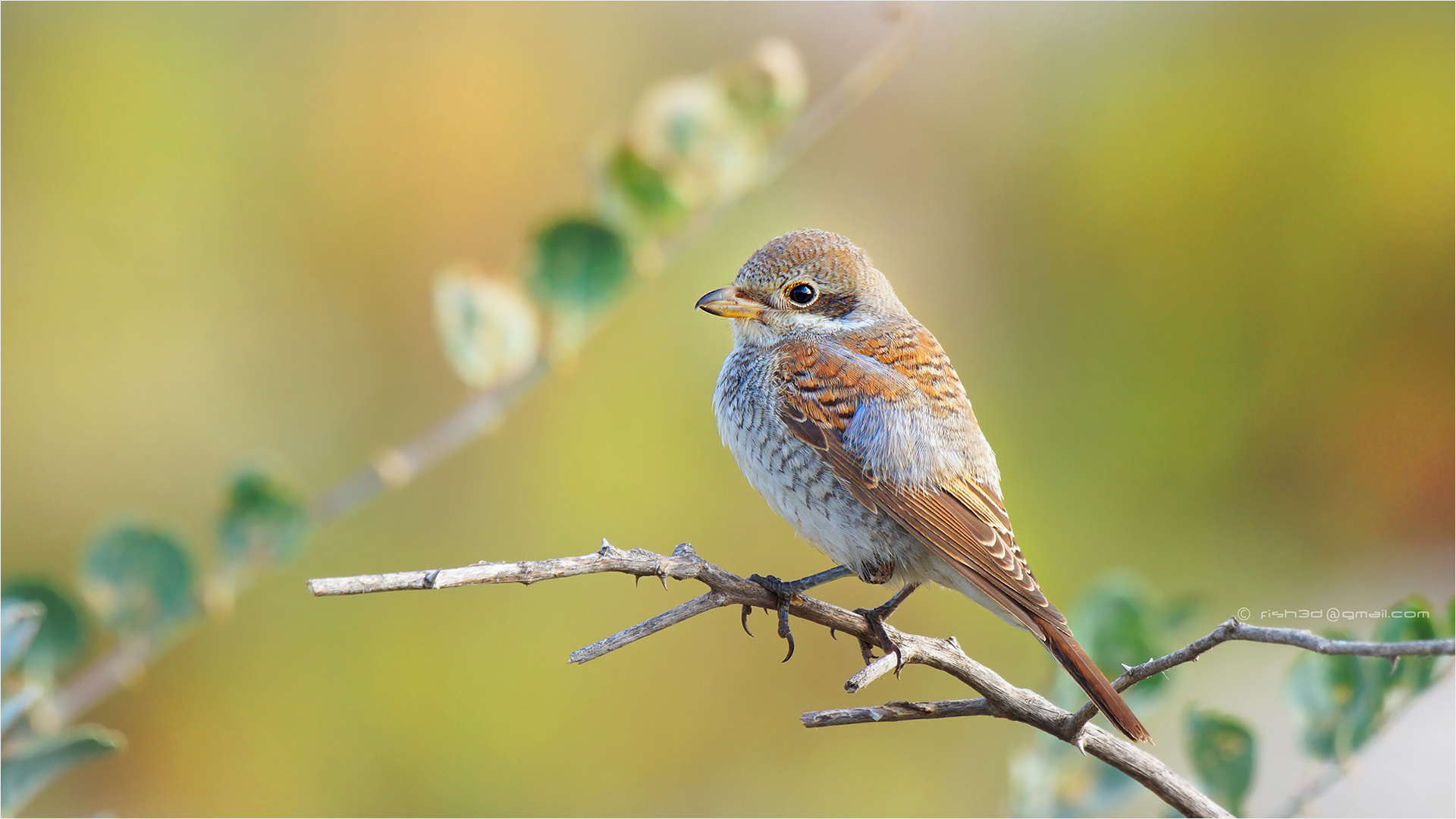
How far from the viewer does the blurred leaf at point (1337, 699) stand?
63.2 inches

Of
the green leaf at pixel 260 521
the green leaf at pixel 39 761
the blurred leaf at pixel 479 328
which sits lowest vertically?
the green leaf at pixel 39 761

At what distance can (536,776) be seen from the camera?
10.9 ft

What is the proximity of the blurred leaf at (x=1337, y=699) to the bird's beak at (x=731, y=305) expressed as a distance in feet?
4.07

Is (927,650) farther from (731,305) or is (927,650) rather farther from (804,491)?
(731,305)

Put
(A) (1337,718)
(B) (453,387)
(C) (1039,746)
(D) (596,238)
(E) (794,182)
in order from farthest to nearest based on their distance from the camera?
1. (E) (794,182)
2. (B) (453,387)
3. (D) (596,238)
4. (C) (1039,746)
5. (A) (1337,718)

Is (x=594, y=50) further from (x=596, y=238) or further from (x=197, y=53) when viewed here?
(x=596, y=238)

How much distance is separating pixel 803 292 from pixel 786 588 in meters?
0.83

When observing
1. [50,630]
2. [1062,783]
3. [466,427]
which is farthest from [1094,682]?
[50,630]

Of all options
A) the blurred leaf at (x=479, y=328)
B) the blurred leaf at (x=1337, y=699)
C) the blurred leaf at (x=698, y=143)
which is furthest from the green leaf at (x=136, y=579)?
the blurred leaf at (x=1337, y=699)

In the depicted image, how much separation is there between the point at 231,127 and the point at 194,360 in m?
0.90

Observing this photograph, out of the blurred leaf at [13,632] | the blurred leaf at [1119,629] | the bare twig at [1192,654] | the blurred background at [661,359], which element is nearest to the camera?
the bare twig at [1192,654]

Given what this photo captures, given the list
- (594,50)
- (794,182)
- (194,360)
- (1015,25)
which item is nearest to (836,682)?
(794,182)

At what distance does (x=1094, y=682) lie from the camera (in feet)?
4.92

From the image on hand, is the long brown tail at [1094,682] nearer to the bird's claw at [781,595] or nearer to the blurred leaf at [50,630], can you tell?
the bird's claw at [781,595]
